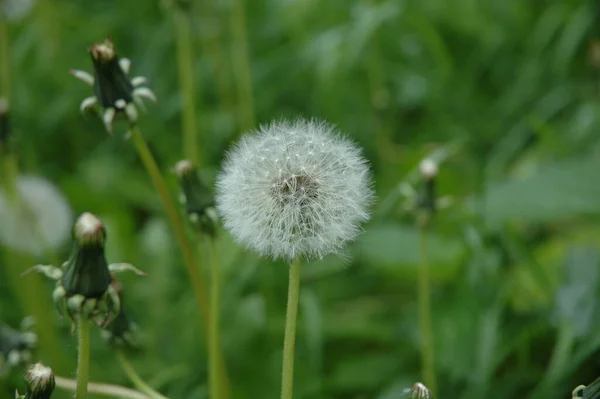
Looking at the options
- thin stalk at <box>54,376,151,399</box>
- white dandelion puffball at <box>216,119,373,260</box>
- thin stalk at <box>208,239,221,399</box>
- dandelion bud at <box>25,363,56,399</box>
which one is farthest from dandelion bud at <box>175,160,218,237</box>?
dandelion bud at <box>25,363,56,399</box>

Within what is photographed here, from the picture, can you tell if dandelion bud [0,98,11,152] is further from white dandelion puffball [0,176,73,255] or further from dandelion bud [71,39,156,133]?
dandelion bud [71,39,156,133]

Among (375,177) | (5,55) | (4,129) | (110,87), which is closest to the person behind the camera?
(110,87)

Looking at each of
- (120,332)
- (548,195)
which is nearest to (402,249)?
(548,195)

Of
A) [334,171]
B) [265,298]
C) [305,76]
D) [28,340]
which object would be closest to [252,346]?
[265,298]

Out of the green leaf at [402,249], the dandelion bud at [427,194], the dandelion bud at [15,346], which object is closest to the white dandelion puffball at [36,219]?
the dandelion bud at [15,346]

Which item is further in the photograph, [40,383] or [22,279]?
[22,279]

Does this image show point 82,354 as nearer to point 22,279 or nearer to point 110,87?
point 110,87
